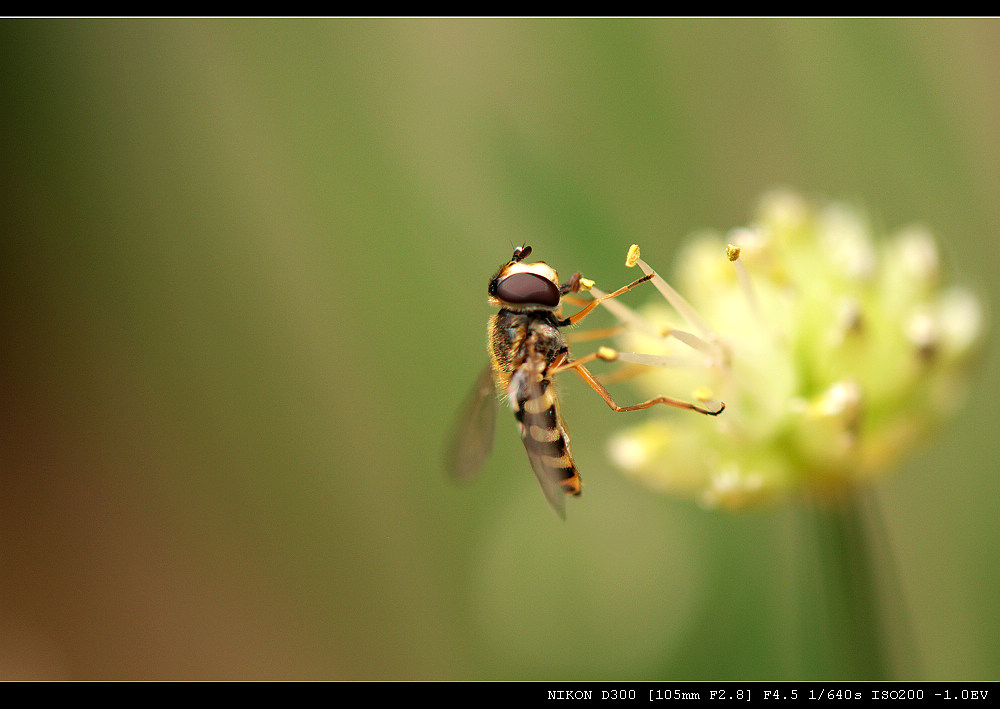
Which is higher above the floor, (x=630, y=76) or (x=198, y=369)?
(x=630, y=76)

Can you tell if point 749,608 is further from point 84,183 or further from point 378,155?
point 84,183

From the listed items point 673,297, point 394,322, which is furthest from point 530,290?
point 394,322

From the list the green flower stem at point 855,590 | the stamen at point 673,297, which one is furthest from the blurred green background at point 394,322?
the stamen at point 673,297

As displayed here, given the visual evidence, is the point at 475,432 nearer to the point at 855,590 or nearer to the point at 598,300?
the point at 598,300

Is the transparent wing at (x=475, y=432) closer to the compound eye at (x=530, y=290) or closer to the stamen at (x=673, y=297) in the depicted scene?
the compound eye at (x=530, y=290)

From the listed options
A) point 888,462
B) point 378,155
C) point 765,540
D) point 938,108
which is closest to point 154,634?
point 378,155

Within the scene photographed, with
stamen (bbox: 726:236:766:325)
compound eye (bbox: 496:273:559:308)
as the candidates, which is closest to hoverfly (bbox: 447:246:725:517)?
compound eye (bbox: 496:273:559:308)
